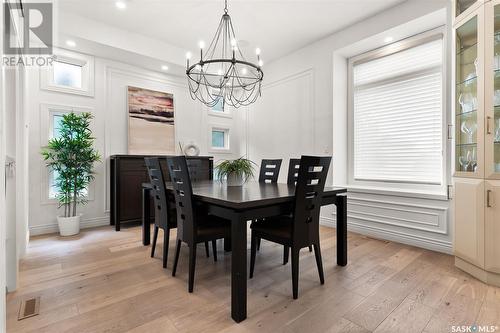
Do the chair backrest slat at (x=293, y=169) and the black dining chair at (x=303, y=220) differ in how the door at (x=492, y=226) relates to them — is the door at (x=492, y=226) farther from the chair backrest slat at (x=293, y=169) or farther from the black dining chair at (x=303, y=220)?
the chair backrest slat at (x=293, y=169)

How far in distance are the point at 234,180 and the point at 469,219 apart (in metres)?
2.19

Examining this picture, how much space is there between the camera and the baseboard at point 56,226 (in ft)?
11.3

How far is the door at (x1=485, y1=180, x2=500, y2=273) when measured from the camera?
2035 millimetres

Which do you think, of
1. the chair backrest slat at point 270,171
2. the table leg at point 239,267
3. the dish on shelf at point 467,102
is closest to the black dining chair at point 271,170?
the chair backrest slat at point 270,171

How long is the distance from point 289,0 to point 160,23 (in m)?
1.84

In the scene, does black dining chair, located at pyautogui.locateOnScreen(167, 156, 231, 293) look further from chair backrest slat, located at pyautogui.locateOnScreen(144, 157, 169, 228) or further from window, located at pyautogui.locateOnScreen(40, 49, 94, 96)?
window, located at pyautogui.locateOnScreen(40, 49, 94, 96)

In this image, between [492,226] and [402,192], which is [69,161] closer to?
[402,192]

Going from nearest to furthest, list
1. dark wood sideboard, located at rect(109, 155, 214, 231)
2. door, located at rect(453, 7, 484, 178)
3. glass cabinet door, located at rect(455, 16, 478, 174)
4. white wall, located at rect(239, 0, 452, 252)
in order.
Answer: door, located at rect(453, 7, 484, 178) < glass cabinet door, located at rect(455, 16, 478, 174) < white wall, located at rect(239, 0, 452, 252) < dark wood sideboard, located at rect(109, 155, 214, 231)

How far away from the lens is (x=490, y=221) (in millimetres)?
2082

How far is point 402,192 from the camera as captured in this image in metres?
3.17

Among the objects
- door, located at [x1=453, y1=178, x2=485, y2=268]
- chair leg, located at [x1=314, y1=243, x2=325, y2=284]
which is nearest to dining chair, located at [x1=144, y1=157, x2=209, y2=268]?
chair leg, located at [x1=314, y1=243, x2=325, y2=284]

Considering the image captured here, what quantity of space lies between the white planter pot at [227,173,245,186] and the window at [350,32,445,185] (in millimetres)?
2222

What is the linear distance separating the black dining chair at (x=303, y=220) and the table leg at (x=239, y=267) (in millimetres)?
426

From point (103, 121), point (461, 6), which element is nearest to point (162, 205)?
point (103, 121)
